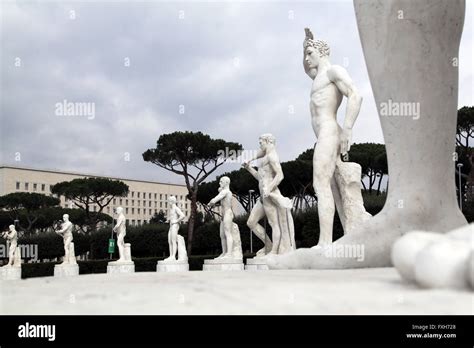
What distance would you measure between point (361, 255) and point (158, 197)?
67179 millimetres

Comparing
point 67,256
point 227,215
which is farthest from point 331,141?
point 67,256

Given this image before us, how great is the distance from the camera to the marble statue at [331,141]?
6266mm

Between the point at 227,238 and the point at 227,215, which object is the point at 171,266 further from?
the point at 227,215

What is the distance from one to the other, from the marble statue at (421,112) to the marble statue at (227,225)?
8.78 metres

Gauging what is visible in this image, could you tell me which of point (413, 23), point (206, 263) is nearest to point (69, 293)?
point (413, 23)

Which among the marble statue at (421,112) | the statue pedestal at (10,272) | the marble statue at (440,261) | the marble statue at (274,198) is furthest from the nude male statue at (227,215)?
→ the marble statue at (440,261)

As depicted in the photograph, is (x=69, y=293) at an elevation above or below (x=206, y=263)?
above

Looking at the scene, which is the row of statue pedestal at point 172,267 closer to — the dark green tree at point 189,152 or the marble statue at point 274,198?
the marble statue at point 274,198

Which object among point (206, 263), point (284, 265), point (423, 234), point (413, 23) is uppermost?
point (413, 23)

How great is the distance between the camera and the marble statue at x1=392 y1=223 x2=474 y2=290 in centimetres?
216

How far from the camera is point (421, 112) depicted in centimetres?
462
